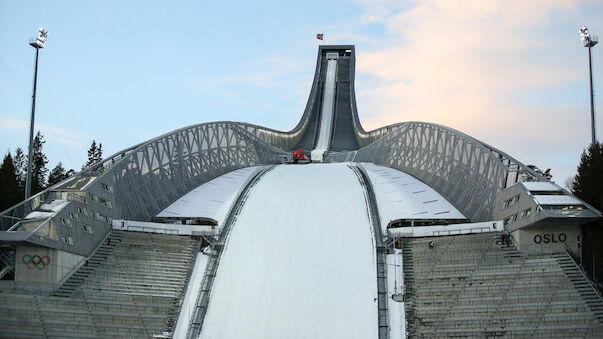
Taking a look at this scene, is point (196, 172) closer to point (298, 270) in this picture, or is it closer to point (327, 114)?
point (298, 270)

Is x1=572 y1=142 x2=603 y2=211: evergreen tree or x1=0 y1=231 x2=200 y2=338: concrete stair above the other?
x1=572 y1=142 x2=603 y2=211: evergreen tree

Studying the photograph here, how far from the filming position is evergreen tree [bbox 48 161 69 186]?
61.5 meters

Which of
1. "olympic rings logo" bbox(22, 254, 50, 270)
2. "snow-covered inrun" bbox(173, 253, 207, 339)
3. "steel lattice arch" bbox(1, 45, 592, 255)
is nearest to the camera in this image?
"snow-covered inrun" bbox(173, 253, 207, 339)

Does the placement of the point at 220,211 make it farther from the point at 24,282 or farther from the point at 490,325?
the point at 490,325

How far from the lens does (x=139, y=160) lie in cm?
3559

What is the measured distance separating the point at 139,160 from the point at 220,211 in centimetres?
492

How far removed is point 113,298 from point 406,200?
1597cm

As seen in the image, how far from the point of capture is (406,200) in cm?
3612

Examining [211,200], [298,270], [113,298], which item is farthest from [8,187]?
[298,270]

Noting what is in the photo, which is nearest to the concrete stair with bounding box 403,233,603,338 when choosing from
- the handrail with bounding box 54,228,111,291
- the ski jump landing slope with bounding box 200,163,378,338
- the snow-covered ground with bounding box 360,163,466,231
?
the ski jump landing slope with bounding box 200,163,378,338

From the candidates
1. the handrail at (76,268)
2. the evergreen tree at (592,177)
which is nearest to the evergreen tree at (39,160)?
the handrail at (76,268)

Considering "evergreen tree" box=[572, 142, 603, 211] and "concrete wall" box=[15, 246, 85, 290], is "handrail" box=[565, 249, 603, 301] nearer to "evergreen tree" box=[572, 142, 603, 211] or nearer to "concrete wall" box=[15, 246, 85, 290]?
"evergreen tree" box=[572, 142, 603, 211]

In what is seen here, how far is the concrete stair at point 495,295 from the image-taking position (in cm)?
2423

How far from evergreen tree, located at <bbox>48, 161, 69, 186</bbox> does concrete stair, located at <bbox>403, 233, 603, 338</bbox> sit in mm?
41201
